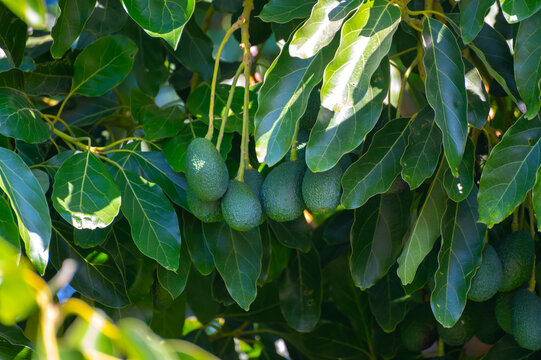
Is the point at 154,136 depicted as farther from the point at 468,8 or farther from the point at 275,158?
the point at 468,8

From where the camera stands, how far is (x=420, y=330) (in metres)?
1.66

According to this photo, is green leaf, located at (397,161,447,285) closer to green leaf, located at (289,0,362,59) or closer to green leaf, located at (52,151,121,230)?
green leaf, located at (289,0,362,59)

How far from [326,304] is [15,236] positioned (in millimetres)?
Result: 1320

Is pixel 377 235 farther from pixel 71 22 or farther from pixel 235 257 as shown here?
pixel 71 22

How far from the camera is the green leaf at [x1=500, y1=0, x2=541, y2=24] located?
3.39ft

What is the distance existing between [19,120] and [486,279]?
88 centimetres

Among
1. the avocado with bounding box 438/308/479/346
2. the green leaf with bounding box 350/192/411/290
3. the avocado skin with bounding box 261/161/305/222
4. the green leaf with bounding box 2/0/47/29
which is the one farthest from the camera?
the avocado with bounding box 438/308/479/346

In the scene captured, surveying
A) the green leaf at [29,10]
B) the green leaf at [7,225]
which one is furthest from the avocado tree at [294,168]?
the green leaf at [29,10]

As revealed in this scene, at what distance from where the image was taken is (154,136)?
1.38m

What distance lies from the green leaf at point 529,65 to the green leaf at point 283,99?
11.4 inches

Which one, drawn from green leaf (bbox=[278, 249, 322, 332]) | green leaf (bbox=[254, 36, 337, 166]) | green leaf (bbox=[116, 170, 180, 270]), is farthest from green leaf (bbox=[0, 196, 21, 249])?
green leaf (bbox=[278, 249, 322, 332])

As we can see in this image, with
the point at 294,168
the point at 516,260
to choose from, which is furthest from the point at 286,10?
the point at 516,260

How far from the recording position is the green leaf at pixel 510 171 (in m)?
1.13

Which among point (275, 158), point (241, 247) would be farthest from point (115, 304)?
point (275, 158)
